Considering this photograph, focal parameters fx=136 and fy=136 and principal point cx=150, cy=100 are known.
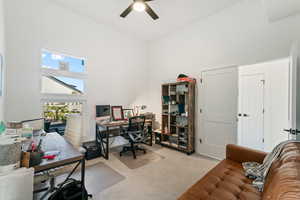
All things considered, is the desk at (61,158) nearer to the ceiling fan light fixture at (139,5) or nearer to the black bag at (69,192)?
the black bag at (69,192)

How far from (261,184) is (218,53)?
2.62m

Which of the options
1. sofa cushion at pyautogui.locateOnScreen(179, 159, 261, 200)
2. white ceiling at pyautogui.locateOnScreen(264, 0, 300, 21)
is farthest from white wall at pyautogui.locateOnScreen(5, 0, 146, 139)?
white ceiling at pyautogui.locateOnScreen(264, 0, 300, 21)

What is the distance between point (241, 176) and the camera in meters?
1.56

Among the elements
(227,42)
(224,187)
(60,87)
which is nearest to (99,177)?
(224,187)

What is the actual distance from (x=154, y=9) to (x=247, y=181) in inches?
136

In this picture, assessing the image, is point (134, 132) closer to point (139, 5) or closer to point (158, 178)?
point (158, 178)

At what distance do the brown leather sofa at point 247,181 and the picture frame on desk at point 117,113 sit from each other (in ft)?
8.55

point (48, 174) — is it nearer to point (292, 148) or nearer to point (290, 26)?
point (292, 148)

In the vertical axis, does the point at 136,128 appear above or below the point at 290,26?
below

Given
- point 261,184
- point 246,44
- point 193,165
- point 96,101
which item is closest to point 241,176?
point 261,184

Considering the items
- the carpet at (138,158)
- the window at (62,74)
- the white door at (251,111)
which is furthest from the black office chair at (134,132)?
the white door at (251,111)

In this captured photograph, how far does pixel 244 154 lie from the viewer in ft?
6.23

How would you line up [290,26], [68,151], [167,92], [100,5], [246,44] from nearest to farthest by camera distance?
[68,151] < [290,26] < [246,44] < [100,5] < [167,92]

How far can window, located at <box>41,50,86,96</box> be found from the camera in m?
2.85
